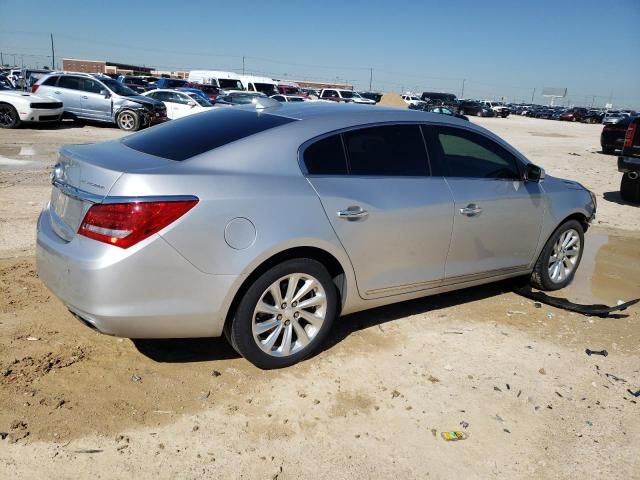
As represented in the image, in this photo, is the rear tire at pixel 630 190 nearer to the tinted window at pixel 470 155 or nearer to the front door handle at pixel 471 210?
the tinted window at pixel 470 155

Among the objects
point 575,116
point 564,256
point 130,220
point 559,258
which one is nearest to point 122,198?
point 130,220

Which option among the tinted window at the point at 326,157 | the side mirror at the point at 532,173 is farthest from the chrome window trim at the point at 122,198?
the side mirror at the point at 532,173

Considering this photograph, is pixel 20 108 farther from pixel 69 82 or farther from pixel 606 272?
pixel 606 272

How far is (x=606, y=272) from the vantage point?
243 inches

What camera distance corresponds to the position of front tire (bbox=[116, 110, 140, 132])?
17828 mm

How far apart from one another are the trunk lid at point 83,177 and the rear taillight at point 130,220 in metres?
0.11

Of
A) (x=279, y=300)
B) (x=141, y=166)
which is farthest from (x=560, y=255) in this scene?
(x=141, y=166)

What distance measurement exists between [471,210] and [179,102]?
712 inches

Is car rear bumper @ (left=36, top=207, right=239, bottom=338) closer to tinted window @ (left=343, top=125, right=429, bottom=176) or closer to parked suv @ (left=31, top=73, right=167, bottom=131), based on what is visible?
tinted window @ (left=343, top=125, right=429, bottom=176)

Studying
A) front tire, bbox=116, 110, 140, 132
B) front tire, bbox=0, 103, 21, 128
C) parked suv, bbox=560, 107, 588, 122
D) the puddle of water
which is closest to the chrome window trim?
the puddle of water

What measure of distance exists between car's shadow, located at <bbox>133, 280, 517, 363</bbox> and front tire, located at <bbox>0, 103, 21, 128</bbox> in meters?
16.1

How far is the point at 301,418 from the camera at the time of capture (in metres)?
3.09

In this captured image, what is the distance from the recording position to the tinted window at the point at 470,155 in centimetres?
424

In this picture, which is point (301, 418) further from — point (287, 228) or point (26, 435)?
point (26, 435)
